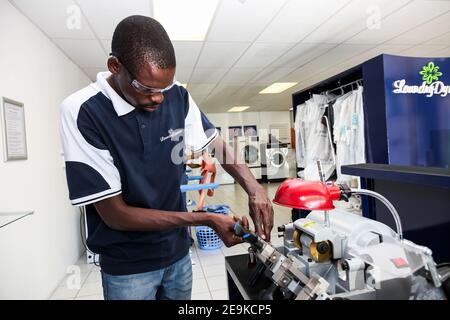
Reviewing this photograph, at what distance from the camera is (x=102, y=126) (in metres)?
0.88

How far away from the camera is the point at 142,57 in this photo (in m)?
0.79

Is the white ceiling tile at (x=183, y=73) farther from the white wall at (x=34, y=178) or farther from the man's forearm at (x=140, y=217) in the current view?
the man's forearm at (x=140, y=217)

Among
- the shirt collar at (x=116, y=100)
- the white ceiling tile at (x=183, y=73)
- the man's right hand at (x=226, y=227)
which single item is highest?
the white ceiling tile at (x=183, y=73)

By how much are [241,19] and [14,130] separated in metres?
2.08

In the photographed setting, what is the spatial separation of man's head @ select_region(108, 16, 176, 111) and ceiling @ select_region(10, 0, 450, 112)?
179cm

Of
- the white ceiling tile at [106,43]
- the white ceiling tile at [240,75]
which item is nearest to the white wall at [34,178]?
the white ceiling tile at [106,43]

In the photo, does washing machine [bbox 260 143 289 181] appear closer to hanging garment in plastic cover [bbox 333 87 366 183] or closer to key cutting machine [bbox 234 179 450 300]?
hanging garment in plastic cover [bbox 333 87 366 183]

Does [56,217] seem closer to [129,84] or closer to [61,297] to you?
[61,297]

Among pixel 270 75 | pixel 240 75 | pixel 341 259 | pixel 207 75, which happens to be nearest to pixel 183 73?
pixel 207 75

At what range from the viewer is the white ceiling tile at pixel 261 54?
3508 millimetres

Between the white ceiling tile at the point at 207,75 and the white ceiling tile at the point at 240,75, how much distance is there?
0.13 m

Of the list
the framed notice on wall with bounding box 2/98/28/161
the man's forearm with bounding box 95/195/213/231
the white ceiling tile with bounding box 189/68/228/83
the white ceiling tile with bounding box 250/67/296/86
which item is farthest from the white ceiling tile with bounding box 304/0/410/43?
the framed notice on wall with bounding box 2/98/28/161

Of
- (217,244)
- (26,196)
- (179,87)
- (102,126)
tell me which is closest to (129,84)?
(102,126)

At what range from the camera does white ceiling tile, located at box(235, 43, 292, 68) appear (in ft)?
11.5
